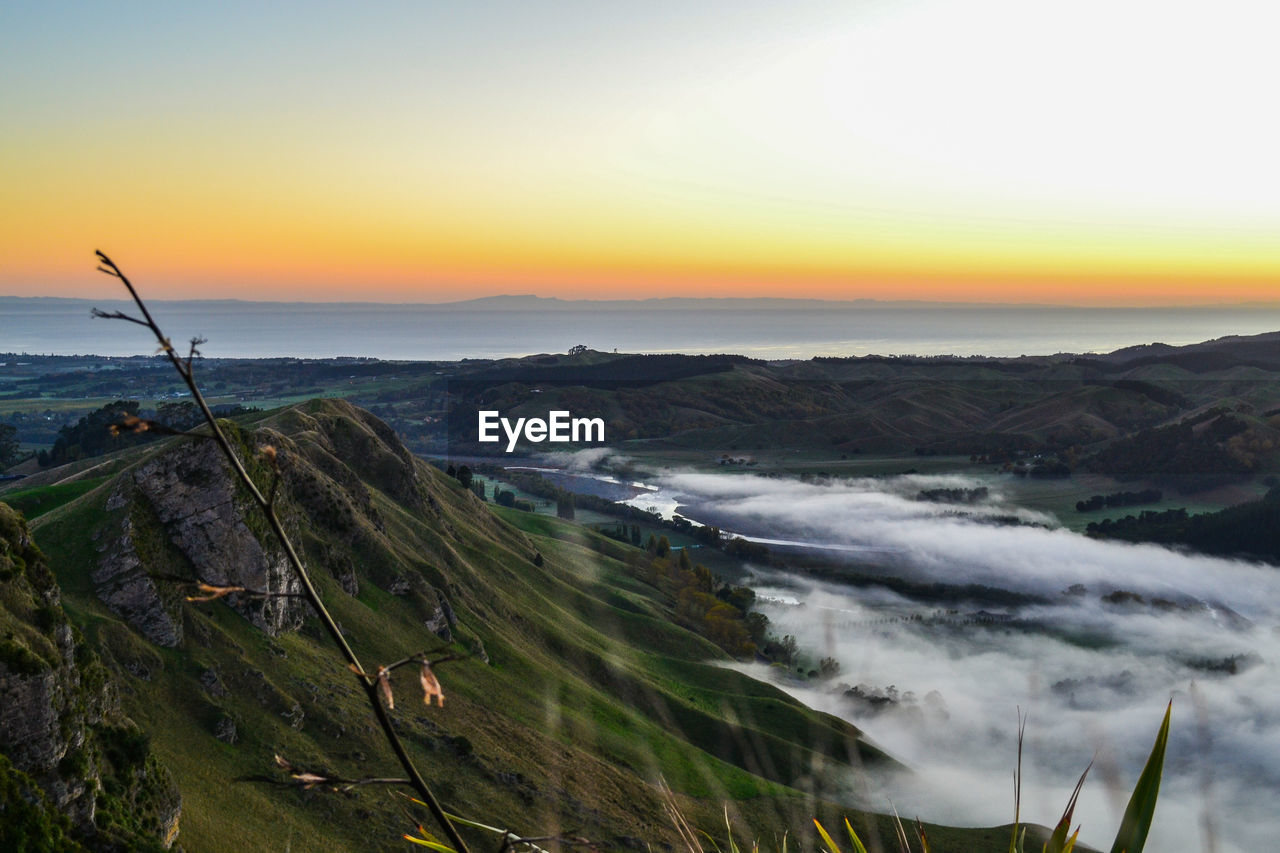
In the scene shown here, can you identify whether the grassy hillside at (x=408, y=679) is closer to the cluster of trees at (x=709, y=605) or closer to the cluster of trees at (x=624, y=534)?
the cluster of trees at (x=709, y=605)

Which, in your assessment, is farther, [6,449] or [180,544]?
[6,449]

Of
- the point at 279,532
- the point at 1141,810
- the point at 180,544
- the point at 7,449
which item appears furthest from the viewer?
the point at 7,449

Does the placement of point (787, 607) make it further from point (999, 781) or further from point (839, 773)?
point (839, 773)

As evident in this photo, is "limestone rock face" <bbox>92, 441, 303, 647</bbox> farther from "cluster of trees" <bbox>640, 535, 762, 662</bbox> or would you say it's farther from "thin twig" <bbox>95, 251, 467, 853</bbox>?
"cluster of trees" <bbox>640, 535, 762, 662</bbox>

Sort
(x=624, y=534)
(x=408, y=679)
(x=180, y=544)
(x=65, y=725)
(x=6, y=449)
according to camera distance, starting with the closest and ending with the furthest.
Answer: (x=65, y=725) < (x=180, y=544) < (x=408, y=679) < (x=6, y=449) < (x=624, y=534)

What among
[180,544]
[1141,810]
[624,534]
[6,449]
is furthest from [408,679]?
[624,534]

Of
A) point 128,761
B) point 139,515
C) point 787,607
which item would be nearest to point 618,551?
point 787,607

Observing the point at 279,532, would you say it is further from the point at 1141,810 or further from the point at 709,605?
the point at 709,605
